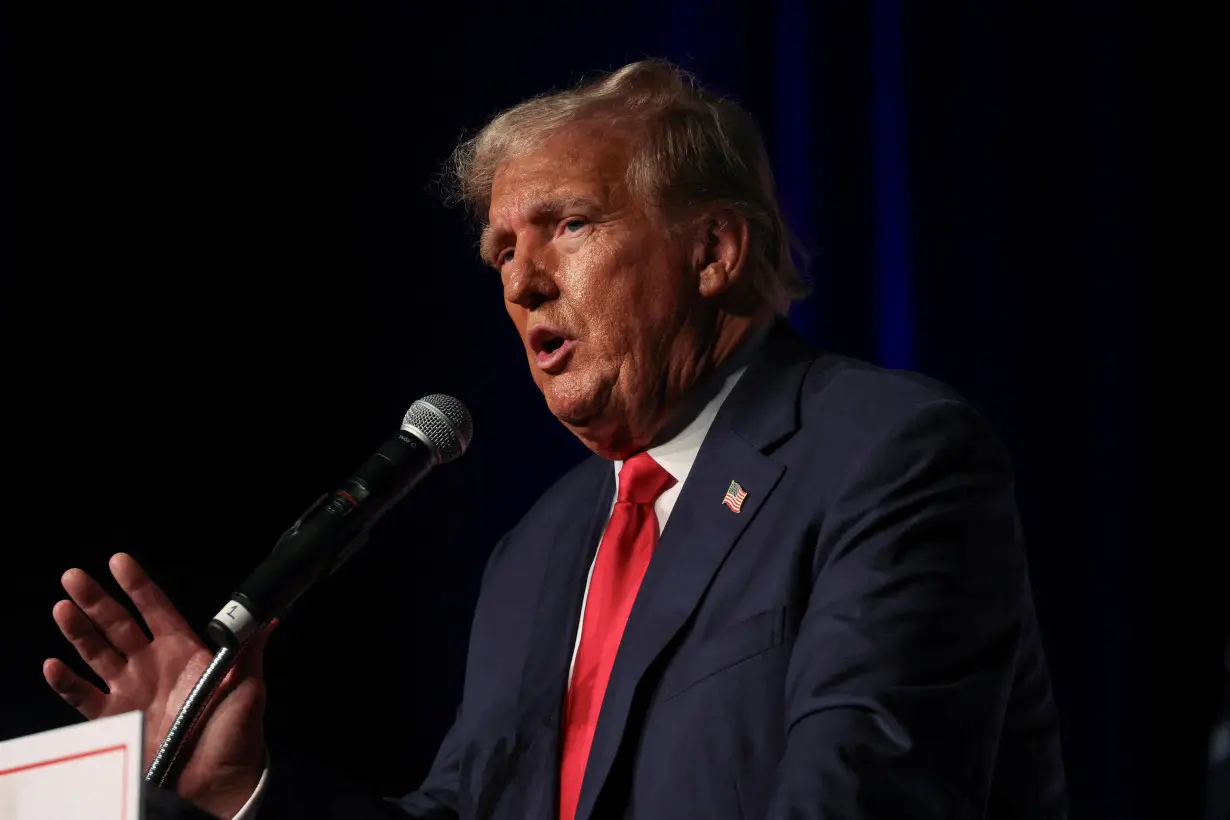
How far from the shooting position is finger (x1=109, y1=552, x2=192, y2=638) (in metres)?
1.69

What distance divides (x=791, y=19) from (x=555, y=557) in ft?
4.62

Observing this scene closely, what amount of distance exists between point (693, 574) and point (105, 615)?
0.75 meters

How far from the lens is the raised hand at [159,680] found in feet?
5.43

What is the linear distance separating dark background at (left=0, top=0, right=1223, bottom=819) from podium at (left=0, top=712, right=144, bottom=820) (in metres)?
1.58

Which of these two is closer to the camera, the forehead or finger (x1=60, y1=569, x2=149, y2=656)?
finger (x1=60, y1=569, x2=149, y2=656)

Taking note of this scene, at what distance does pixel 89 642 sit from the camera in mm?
1679

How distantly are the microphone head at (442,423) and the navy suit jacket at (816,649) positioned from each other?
1.06 feet

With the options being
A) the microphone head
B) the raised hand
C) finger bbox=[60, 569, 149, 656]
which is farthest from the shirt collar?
finger bbox=[60, 569, 149, 656]

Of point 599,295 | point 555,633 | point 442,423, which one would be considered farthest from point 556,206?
point 555,633

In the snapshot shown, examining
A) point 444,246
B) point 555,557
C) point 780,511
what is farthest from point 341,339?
point 780,511

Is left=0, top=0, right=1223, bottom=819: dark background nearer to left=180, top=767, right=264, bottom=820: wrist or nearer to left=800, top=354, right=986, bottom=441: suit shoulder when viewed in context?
left=800, top=354, right=986, bottom=441: suit shoulder

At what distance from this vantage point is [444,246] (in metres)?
3.19

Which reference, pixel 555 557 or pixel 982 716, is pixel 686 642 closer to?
pixel 982 716

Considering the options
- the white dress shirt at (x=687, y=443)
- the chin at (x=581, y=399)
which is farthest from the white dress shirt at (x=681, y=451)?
the chin at (x=581, y=399)
